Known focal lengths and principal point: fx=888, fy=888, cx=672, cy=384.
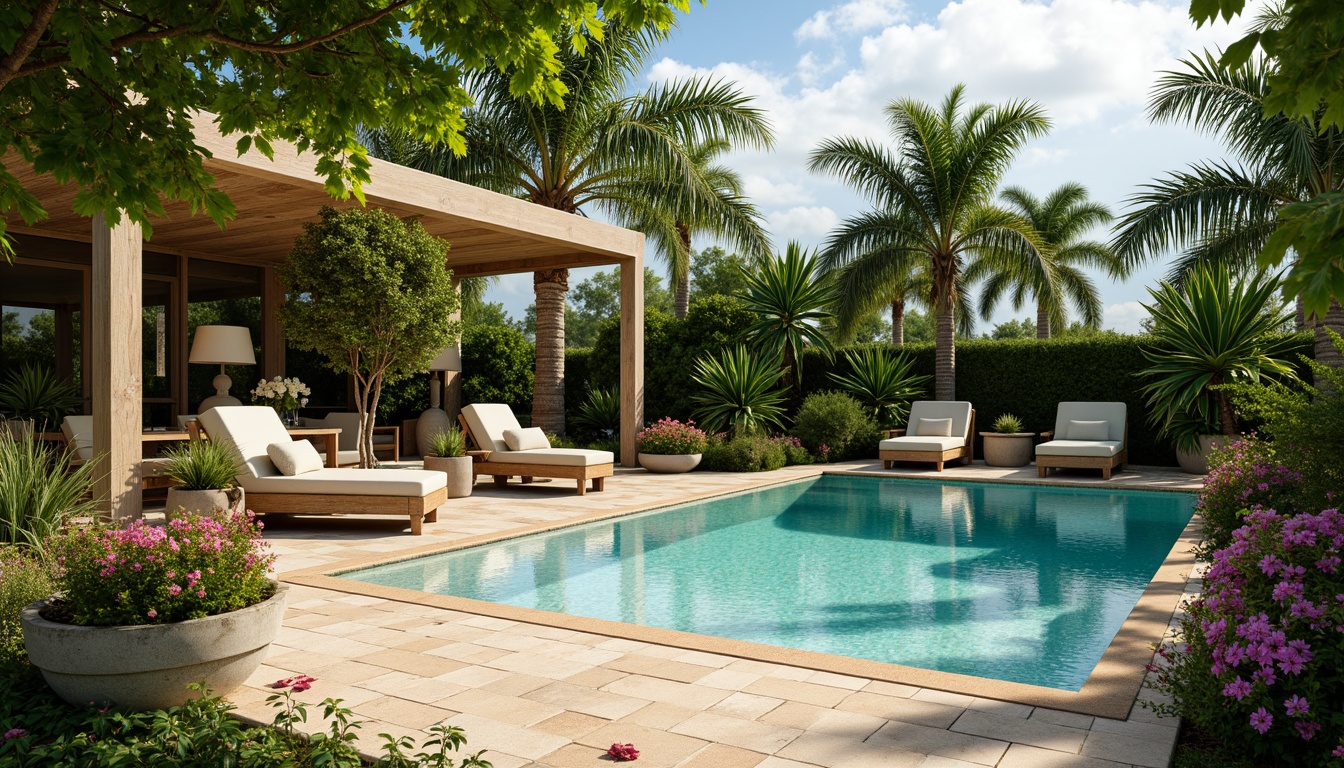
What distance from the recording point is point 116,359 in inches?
276

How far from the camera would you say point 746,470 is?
44.5 ft

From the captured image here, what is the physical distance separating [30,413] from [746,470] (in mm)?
9358

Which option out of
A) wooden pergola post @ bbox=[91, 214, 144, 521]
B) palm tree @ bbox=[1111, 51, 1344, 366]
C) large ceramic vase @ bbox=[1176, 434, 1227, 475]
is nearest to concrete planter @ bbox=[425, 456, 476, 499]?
wooden pergola post @ bbox=[91, 214, 144, 521]

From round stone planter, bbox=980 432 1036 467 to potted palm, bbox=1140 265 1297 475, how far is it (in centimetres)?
197

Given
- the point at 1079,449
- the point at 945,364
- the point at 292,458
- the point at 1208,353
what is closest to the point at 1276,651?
the point at 292,458

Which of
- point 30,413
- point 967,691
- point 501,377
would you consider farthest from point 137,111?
point 501,377

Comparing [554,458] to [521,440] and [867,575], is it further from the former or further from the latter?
[867,575]

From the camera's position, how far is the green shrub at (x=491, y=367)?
1719 cm

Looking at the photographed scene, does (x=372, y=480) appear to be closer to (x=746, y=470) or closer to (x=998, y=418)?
(x=746, y=470)

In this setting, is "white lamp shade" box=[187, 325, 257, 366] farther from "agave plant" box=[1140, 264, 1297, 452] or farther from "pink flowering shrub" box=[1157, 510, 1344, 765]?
"agave plant" box=[1140, 264, 1297, 452]

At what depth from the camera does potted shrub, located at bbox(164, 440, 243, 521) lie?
7.22m

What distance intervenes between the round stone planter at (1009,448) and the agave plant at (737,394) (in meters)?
3.48

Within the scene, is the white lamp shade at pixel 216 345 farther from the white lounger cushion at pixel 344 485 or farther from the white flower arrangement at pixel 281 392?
the white lounger cushion at pixel 344 485

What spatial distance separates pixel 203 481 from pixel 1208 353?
12.5 m
